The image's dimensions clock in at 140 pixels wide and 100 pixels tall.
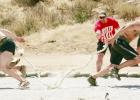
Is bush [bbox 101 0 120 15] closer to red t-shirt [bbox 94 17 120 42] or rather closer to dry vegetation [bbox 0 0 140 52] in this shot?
dry vegetation [bbox 0 0 140 52]

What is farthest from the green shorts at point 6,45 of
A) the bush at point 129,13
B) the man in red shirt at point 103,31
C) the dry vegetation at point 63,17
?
the bush at point 129,13

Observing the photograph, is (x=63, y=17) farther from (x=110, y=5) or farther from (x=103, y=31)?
(x=103, y=31)

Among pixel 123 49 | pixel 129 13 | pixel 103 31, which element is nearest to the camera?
pixel 123 49

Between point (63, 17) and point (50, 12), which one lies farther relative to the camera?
point (50, 12)

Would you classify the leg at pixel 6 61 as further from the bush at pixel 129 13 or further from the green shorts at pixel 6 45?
the bush at pixel 129 13

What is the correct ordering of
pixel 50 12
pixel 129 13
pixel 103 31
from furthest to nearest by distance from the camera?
pixel 50 12 → pixel 129 13 → pixel 103 31

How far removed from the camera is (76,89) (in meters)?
12.7

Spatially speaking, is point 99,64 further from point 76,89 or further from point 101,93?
point 101,93

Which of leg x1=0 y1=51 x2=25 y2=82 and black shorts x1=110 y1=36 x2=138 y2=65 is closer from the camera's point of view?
black shorts x1=110 y1=36 x2=138 y2=65

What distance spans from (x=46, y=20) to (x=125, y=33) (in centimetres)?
1609

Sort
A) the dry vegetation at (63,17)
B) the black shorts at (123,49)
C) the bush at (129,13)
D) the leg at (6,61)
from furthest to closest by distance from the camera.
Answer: the bush at (129,13), the dry vegetation at (63,17), the leg at (6,61), the black shorts at (123,49)

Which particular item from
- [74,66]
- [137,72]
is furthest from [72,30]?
[137,72]

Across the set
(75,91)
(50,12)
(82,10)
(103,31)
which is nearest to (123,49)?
(75,91)

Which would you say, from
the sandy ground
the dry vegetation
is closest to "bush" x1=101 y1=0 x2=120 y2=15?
the dry vegetation
